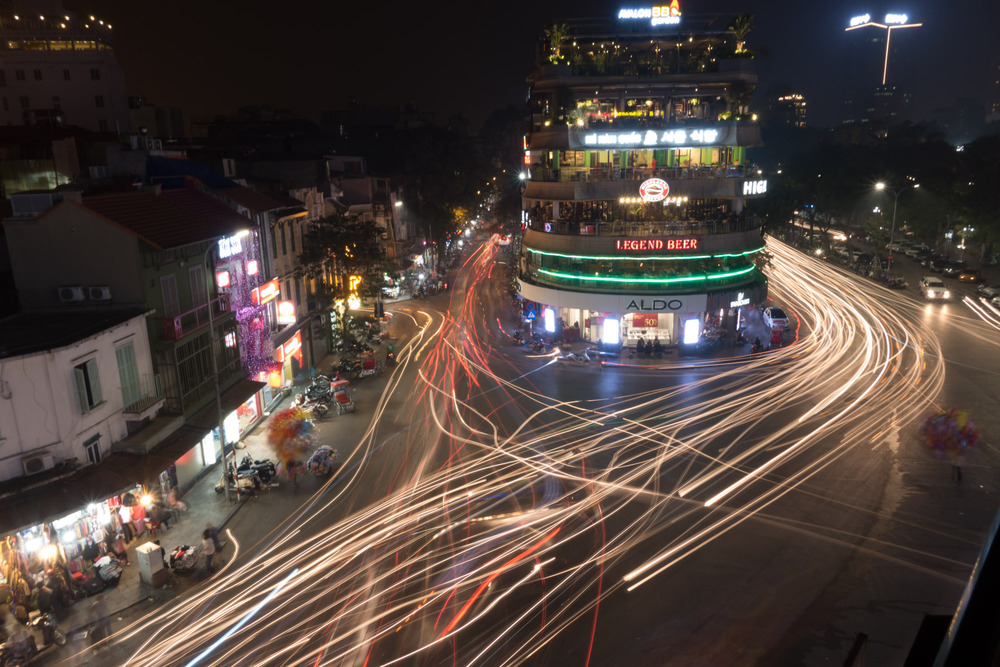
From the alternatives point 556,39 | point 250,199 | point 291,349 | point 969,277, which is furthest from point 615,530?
point 969,277

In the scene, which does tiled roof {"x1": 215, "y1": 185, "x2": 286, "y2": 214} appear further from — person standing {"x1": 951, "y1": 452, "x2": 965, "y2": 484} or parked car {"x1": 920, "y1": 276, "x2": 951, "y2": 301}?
parked car {"x1": 920, "y1": 276, "x2": 951, "y2": 301}

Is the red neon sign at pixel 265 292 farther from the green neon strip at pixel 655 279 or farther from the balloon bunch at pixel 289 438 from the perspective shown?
the green neon strip at pixel 655 279

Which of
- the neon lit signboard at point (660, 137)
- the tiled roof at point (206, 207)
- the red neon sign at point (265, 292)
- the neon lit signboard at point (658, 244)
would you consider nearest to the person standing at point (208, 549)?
the tiled roof at point (206, 207)

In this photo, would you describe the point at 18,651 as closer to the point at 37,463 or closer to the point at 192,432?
the point at 37,463

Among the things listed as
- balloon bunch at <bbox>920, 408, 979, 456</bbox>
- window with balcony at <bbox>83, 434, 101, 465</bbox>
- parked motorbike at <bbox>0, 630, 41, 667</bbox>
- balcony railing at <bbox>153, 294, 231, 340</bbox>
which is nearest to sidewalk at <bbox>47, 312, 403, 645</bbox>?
parked motorbike at <bbox>0, 630, 41, 667</bbox>

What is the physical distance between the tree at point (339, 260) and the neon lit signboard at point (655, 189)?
51.0 ft

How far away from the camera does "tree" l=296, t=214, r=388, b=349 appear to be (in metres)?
34.6

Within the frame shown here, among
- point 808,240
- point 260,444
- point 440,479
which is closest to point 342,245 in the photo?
point 260,444

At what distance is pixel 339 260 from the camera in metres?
35.6

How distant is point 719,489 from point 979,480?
8.40 meters

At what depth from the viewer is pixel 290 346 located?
102 feet

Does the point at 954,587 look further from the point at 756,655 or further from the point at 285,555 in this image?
the point at 285,555

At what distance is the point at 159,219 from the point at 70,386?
6.42 m

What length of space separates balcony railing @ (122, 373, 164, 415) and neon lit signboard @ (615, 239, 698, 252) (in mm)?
25749
